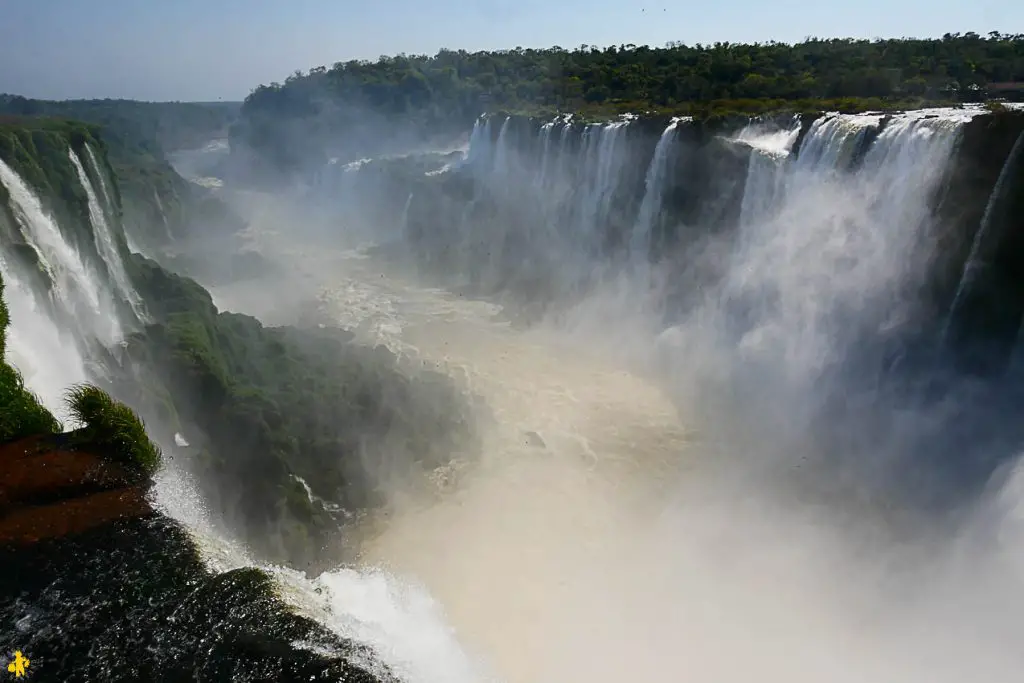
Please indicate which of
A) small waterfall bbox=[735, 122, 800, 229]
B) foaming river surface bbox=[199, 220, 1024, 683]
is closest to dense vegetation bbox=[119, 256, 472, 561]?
foaming river surface bbox=[199, 220, 1024, 683]

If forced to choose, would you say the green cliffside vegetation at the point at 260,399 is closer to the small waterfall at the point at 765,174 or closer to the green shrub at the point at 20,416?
the green shrub at the point at 20,416

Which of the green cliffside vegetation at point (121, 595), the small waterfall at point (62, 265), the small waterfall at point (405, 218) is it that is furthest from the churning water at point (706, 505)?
the small waterfall at point (405, 218)

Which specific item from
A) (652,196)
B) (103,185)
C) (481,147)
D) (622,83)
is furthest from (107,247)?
(622,83)

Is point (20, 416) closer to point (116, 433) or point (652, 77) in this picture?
point (116, 433)

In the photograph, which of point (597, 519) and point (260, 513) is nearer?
point (260, 513)

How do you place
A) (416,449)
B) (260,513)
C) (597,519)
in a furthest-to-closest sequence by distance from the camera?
(416,449) → (597,519) → (260,513)

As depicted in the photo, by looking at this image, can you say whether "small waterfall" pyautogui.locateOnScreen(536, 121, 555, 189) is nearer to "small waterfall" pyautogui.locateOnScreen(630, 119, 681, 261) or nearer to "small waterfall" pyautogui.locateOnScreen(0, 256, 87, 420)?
"small waterfall" pyautogui.locateOnScreen(630, 119, 681, 261)

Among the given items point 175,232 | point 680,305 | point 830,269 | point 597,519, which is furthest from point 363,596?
point 175,232

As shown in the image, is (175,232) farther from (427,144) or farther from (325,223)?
(427,144)
